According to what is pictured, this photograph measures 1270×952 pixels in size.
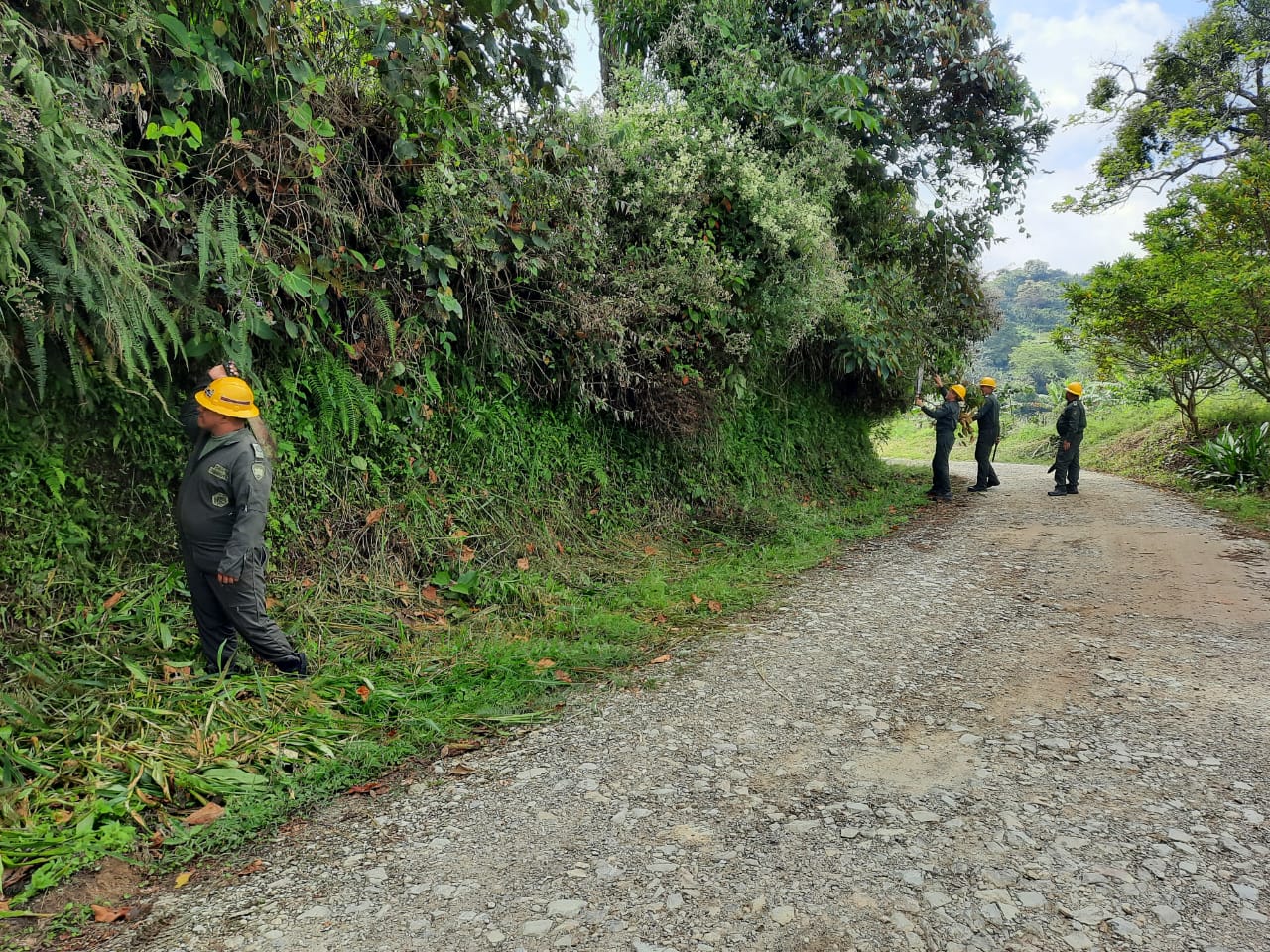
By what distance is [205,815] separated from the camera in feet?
11.4

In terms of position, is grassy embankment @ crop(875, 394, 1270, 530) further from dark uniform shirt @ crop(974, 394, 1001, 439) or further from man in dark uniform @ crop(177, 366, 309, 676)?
man in dark uniform @ crop(177, 366, 309, 676)

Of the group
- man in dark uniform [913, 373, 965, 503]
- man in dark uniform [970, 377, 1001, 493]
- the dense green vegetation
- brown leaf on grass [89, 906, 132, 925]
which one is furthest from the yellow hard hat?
man in dark uniform [970, 377, 1001, 493]

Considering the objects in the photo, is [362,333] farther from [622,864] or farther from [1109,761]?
[1109,761]

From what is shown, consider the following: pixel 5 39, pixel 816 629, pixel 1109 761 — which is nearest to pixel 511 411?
pixel 816 629

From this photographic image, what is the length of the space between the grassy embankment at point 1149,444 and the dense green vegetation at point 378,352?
23.1ft

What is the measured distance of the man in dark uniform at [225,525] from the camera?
4395mm

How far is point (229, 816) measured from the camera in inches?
137

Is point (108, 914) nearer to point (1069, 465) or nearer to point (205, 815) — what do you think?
point (205, 815)

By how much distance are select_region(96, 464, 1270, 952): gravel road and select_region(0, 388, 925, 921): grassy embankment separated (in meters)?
0.47

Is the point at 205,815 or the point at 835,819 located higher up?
the point at 835,819

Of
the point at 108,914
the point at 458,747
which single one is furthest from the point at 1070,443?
the point at 108,914

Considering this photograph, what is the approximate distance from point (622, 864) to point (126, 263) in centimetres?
385

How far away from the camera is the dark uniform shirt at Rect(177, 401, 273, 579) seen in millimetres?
4398

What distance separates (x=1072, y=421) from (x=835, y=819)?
12.2m
